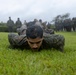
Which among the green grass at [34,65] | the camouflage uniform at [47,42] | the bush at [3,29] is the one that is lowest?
the bush at [3,29]

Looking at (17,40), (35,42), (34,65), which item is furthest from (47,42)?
(34,65)

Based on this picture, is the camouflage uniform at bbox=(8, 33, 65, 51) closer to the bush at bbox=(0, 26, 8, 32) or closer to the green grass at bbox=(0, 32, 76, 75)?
the green grass at bbox=(0, 32, 76, 75)

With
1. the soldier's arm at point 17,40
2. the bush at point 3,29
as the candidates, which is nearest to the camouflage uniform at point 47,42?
the soldier's arm at point 17,40

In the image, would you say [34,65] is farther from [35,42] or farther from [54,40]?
[54,40]

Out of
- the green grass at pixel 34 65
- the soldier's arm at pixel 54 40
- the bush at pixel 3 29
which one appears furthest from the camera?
the bush at pixel 3 29

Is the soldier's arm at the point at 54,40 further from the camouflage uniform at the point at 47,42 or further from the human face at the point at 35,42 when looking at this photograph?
the human face at the point at 35,42

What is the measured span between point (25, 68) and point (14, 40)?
2328mm

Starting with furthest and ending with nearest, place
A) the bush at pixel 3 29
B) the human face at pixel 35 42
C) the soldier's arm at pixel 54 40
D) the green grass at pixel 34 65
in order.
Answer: the bush at pixel 3 29 → the soldier's arm at pixel 54 40 → the human face at pixel 35 42 → the green grass at pixel 34 65

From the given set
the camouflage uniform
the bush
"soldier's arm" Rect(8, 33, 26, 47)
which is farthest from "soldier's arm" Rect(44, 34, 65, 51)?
the bush

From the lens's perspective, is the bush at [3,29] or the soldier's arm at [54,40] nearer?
the soldier's arm at [54,40]

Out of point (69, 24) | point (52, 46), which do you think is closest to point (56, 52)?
point (52, 46)

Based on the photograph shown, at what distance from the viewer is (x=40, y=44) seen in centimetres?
606

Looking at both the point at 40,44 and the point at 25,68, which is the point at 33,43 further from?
the point at 25,68

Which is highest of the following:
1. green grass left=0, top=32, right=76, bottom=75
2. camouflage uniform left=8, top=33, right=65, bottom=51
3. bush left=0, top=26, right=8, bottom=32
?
camouflage uniform left=8, top=33, right=65, bottom=51
